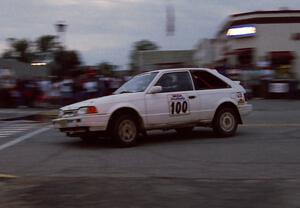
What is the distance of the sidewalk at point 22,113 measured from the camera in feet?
66.7

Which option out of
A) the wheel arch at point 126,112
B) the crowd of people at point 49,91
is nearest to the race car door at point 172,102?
the wheel arch at point 126,112

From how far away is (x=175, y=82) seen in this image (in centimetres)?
1240

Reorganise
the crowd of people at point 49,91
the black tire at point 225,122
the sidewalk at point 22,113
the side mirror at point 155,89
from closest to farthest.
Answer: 1. the side mirror at point 155,89
2. the black tire at point 225,122
3. the sidewalk at point 22,113
4. the crowd of people at point 49,91

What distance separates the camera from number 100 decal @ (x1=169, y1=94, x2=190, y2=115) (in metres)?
12.1

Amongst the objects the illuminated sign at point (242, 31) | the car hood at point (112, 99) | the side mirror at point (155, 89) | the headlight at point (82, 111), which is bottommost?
the headlight at point (82, 111)

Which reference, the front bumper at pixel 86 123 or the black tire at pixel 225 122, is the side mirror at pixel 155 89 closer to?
the front bumper at pixel 86 123

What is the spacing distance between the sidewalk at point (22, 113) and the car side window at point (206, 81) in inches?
326

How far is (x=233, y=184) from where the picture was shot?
7.62 m

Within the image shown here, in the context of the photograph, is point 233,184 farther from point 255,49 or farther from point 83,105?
point 255,49

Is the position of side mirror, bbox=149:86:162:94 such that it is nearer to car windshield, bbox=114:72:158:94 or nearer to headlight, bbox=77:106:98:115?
car windshield, bbox=114:72:158:94

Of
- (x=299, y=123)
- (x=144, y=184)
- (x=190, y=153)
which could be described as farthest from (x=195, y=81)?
(x=144, y=184)

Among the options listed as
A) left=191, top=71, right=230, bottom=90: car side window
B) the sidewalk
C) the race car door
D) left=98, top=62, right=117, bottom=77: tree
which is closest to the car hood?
the race car door

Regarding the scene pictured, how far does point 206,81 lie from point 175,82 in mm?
846

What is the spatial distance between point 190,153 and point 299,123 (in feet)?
19.3
